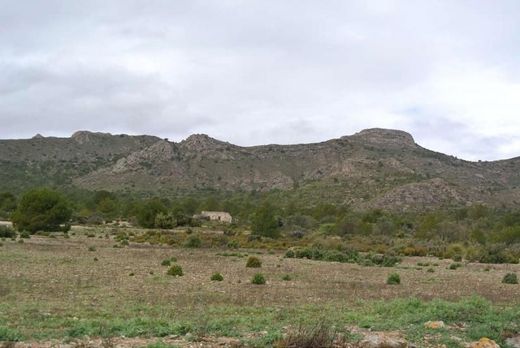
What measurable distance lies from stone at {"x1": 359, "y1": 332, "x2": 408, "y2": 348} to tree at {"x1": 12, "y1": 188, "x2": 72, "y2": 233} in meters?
49.6

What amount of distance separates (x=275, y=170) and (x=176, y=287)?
132m

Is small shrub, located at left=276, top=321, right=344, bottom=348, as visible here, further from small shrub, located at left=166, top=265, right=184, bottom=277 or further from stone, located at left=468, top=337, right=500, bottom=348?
small shrub, located at left=166, top=265, right=184, bottom=277

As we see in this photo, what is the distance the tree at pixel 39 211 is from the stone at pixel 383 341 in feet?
163

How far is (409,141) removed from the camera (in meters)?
180

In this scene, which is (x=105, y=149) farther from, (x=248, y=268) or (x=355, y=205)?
(x=248, y=268)

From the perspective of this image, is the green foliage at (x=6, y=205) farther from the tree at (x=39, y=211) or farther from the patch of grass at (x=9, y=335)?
the patch of grass at (x=9, y=335)

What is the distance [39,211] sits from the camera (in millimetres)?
59094

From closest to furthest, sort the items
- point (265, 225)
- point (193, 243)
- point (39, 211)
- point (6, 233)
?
point (6, 233)
point (193, 243)
point (39, 211)
point (265, 225)

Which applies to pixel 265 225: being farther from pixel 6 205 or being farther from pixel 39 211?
pixel 6 205

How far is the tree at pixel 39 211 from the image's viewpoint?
58.3 m

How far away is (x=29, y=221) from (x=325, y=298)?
145ft

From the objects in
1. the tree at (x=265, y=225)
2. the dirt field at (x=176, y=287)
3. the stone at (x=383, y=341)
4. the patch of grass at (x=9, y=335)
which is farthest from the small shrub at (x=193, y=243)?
the patch of grass at (x=9, y=335)

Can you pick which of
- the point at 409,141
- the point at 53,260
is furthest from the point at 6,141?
the point at 53,260

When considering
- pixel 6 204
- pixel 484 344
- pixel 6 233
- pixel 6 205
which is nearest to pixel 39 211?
pixel 6 233
